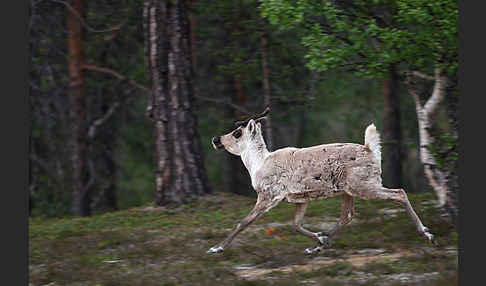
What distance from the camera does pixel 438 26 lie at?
959 cm

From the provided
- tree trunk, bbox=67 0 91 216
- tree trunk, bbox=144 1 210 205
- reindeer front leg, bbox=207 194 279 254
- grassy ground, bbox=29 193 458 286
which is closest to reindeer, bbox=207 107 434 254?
reindeer front leg, bbox=207 194 279 254

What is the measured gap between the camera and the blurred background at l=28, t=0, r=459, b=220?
403 inches

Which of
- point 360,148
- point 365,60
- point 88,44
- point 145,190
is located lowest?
point 145,190

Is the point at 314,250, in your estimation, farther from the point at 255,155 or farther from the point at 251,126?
the point at 251,126

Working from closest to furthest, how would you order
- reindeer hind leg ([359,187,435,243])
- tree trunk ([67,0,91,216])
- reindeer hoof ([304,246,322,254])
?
reindeer hind leg ([359,187,435,243]) → reindeer hoof ([304,246,322,254]) → tree trunk ([67,0,91,216])

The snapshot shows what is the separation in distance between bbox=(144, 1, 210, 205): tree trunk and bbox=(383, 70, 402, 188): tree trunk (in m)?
5.43

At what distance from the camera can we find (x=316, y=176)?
349 inches

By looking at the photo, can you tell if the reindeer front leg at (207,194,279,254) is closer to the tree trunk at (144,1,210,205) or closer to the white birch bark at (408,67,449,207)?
the white birch bark at (408,67,449,207)

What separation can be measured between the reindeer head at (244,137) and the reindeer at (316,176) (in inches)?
0.6

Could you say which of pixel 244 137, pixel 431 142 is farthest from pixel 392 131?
pixel 244 137

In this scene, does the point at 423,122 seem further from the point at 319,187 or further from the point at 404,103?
the point at 404,103

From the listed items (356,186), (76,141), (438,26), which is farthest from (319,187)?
(76,141)

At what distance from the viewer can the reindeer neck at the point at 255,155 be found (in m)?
9.52

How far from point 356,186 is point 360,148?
1.71ft
